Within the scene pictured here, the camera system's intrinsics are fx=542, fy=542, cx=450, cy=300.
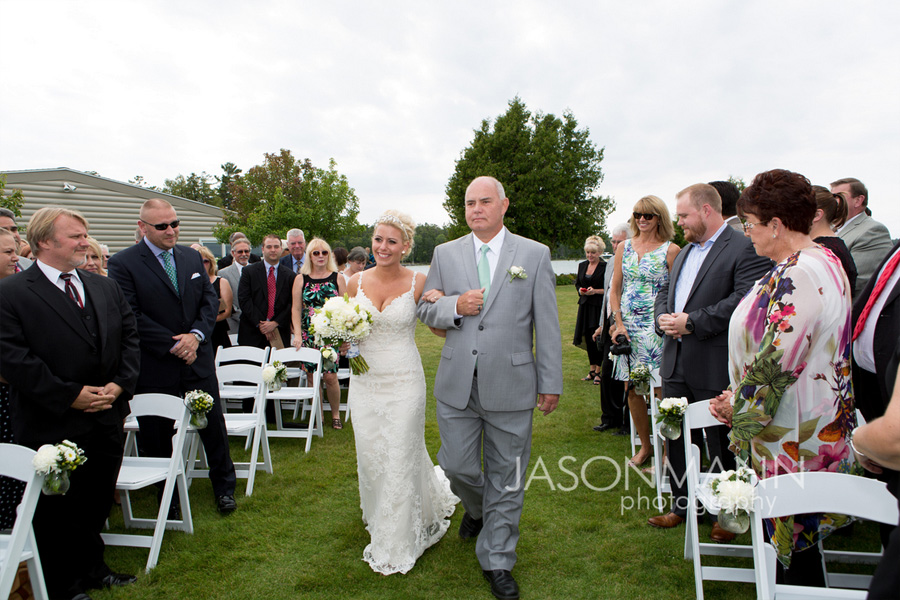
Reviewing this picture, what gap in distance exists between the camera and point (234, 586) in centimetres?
360

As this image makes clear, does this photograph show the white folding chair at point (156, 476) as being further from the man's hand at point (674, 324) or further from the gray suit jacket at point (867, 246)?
the gray suit jacket at point (867, 246)

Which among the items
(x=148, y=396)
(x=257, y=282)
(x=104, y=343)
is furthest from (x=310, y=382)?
(x=104, y=343)

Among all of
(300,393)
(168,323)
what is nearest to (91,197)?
(300,393)

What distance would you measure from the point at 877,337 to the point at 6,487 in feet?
17.1

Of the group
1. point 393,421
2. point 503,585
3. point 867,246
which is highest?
point 867,246

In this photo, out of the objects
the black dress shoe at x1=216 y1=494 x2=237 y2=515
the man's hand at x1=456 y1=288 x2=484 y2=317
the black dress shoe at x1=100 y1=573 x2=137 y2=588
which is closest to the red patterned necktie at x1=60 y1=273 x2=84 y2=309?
the black dress shoe at x1=100 y1=573 x2=137 y2=588

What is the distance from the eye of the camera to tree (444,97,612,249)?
127ft

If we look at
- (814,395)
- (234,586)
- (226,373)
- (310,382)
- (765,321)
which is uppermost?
(765,321)

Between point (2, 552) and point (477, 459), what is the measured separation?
9.00 feet

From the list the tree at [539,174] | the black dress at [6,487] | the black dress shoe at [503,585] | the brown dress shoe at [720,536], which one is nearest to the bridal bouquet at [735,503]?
the black dress shoe at [503,585]

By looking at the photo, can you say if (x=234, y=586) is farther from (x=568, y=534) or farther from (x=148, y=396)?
(x=568, y=534)

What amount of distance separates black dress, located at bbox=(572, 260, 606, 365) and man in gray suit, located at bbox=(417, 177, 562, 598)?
5.04 m

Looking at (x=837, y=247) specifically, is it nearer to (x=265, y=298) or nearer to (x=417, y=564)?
(x=417, y=564)

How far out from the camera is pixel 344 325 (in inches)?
152
